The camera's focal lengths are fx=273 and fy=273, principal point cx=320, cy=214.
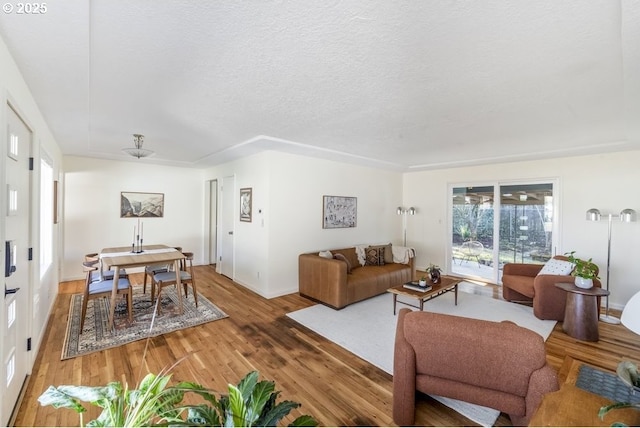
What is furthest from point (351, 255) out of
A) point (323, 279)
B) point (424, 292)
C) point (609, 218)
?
point (609, 218)

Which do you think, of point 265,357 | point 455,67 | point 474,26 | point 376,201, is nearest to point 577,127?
point 455,67

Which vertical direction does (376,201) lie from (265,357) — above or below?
above

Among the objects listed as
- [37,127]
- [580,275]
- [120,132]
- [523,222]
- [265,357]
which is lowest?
[265,357]

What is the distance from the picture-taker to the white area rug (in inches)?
113

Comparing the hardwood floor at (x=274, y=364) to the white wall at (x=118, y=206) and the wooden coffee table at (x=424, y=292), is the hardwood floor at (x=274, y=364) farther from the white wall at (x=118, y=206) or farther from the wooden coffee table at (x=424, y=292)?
the white wall at (x=118, y=206)

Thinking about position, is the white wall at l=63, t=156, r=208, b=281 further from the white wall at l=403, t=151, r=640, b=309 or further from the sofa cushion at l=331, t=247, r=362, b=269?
the white wall at l=403, t=151, r=640, b=309

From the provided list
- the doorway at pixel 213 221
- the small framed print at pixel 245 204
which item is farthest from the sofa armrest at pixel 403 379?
the doorway at pixel 213 221

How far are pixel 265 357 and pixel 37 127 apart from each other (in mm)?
3218

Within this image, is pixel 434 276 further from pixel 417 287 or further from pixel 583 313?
pixel 583 313

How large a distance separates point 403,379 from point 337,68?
7.23 feet

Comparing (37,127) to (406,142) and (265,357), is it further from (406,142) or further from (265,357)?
(406,142)

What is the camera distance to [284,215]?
458cm

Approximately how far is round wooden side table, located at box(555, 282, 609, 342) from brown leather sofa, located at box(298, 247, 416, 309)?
228cm

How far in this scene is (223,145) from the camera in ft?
14.1
